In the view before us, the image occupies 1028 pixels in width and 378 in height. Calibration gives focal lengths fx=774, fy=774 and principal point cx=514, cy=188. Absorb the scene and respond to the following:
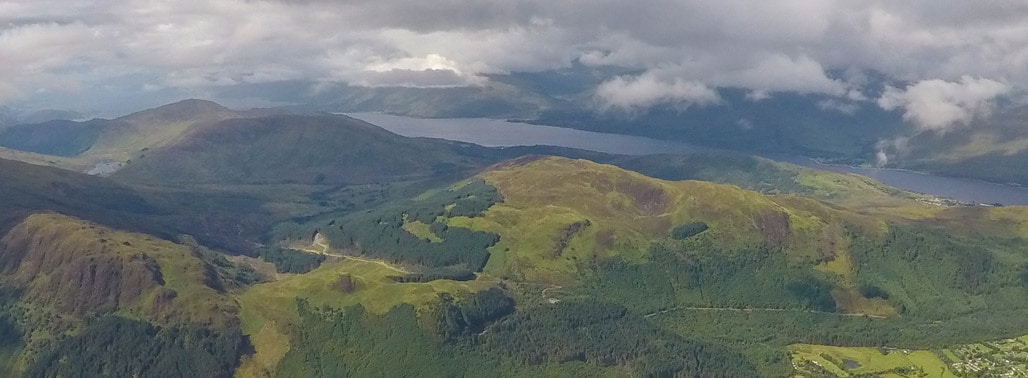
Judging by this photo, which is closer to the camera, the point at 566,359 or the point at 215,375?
the point at 215,375

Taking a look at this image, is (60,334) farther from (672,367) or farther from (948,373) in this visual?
(948,373)

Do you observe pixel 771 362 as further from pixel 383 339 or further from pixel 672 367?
pixel 383 339

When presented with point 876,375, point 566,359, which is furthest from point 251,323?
point 876,375

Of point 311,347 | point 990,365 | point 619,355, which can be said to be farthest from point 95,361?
point 990,365

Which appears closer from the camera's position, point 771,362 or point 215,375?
point 215,375

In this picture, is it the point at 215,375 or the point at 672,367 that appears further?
the point at 672,367

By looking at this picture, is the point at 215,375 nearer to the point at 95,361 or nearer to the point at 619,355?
the point at 95,361

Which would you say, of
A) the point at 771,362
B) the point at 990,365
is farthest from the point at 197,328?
the point at 990,365
